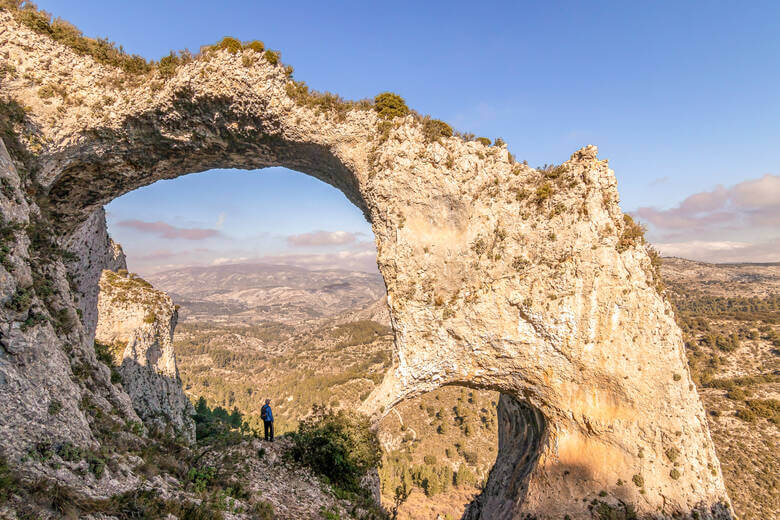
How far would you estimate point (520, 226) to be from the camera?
57.7 feet

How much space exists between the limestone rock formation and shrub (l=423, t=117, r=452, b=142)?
22415 millimetres

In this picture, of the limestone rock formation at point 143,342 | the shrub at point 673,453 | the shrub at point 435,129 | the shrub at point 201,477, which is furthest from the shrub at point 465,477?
the shrub at point 435,129

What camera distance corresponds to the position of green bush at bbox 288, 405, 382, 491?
1619cm

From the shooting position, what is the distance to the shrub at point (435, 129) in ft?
59.7

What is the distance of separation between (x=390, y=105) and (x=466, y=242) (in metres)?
9.08

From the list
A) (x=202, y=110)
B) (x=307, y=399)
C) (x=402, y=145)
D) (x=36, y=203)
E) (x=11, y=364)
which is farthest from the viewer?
(x=307, y=399)

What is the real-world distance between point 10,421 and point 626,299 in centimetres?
2227

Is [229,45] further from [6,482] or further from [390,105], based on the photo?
[6,482]

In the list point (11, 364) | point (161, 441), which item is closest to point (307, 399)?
point (161, 441)

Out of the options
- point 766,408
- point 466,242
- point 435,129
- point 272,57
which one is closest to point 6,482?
point 466,242

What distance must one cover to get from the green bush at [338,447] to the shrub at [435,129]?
1632cm

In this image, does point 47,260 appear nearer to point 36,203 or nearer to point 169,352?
point 36,203

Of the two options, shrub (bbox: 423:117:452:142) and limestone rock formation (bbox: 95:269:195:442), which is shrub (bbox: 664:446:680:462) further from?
limestone rock formation (bbox: 95:269:195:442)

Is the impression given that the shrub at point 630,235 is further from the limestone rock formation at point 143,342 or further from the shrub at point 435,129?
the limestone rock formation at point 143,342
